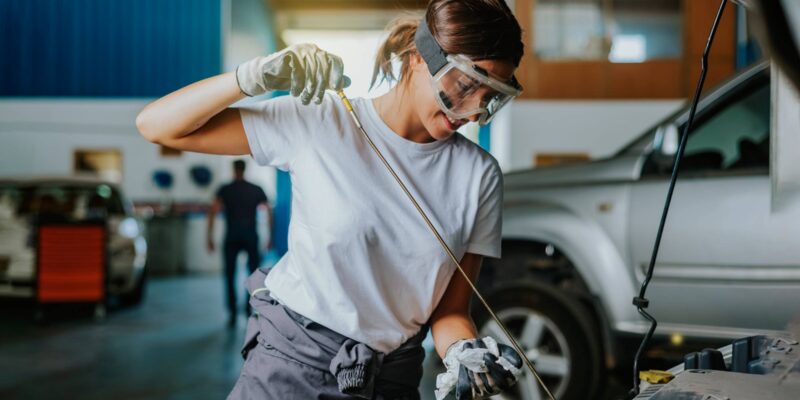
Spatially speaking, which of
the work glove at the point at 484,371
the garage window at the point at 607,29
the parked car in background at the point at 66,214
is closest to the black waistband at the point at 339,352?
the work glove at the point at 484,371

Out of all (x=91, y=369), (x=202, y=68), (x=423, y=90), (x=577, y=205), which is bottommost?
(x=91, y=369)

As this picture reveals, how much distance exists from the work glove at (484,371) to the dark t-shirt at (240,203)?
563 centimetres

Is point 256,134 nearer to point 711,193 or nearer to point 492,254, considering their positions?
point 492,254

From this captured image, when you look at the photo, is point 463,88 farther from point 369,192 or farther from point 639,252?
point 639,252

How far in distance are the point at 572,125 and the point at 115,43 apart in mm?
8246

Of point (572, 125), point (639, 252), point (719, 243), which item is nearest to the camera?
point (719, 243)

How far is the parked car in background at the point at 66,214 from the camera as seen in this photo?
747 cm

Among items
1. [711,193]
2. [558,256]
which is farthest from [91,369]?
[711,193]

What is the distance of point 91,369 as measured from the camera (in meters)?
5.21

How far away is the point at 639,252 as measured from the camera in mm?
3586

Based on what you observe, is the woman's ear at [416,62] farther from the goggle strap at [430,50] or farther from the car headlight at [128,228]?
the car headlight at [128,228]

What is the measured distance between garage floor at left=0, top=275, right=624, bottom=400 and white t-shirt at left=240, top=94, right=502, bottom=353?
301 centimetres

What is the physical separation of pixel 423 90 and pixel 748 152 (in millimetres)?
2632

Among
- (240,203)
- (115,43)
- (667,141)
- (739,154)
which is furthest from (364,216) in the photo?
(115,43)
